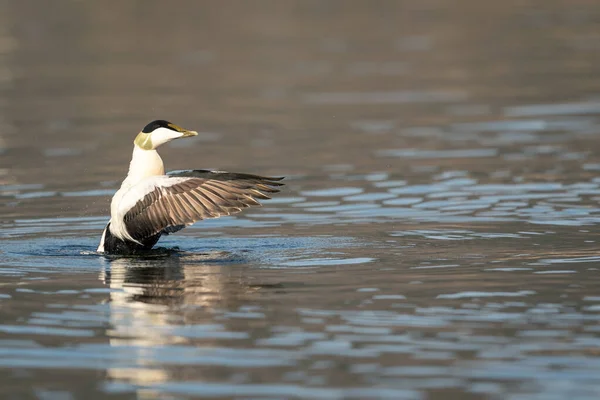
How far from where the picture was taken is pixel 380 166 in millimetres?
15727

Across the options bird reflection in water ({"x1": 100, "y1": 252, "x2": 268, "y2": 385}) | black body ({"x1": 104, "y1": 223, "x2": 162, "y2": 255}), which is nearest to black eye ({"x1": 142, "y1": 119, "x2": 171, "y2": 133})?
black body ({"x1": 104, "y1": 223, "x2": 162, "y2": 255})

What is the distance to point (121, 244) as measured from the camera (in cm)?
1110

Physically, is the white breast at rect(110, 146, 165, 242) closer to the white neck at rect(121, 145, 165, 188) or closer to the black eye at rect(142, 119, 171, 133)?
the white neck at rect(121, 145, 165, 188)

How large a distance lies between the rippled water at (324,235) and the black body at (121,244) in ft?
0.51

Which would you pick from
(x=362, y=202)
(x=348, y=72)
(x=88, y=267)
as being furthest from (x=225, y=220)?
(x=348, y=72)

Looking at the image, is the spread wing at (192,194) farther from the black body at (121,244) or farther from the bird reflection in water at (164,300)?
the black body at (121,244)

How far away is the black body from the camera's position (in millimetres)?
11086

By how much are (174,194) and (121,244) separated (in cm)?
86

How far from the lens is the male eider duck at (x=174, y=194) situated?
412 inches

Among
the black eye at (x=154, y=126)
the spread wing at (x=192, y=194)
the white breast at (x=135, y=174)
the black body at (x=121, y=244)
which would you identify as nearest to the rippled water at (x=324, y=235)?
the black body at (x=121, y=244)

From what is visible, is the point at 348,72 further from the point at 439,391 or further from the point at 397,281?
the point at 439,391

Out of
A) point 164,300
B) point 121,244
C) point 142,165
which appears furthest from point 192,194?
point 164,300

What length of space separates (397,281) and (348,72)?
58.2ft

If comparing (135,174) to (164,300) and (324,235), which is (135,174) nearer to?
(324,235)
